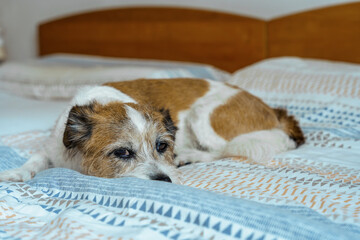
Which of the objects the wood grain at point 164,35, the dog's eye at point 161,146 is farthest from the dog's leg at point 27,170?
the wood grain at point 164,35

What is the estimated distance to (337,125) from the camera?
92.1 inches

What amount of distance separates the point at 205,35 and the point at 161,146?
2.11 meters

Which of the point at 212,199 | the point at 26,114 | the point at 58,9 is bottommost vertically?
the point at 26,114

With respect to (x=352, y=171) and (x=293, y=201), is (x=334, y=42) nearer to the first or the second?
(x=352, y=171)

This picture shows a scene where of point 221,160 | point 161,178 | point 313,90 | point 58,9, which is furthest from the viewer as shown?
point 58,9

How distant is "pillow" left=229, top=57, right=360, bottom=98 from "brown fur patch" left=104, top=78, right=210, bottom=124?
537mm

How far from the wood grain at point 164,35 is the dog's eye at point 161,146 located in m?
1.93

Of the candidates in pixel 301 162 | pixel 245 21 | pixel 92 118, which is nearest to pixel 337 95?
pixel 301 162

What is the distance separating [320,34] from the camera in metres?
3.14

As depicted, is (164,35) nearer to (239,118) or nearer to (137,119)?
(239,118)

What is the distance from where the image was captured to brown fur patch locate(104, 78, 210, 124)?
218 centimetres

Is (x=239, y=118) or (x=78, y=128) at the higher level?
(x=78, y=128)

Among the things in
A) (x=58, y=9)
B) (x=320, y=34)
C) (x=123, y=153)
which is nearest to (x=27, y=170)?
(x=123, y=153)

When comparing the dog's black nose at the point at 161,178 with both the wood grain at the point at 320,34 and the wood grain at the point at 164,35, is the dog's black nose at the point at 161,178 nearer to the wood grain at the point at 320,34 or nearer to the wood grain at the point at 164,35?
the wood grain at the point at 320,34
